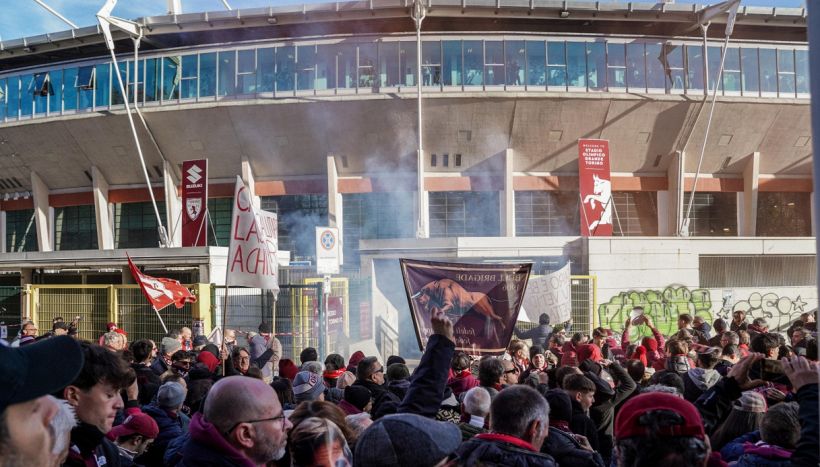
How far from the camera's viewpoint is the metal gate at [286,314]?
15453mm

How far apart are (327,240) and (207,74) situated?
14534 millimetres

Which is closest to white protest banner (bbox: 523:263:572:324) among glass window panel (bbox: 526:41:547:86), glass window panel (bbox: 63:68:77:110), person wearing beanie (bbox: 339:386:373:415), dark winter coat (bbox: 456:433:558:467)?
person wearing beanie (bbox: 339:386:373:415)

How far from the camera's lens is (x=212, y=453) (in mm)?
2490

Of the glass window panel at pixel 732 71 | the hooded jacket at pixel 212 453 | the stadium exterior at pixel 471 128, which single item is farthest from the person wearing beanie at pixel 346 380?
the glass window panel at pixel 732 71

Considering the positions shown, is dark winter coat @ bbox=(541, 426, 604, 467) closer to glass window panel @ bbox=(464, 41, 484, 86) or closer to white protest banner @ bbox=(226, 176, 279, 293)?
white protest banner @ bbox=(226, 176, 279, 293)

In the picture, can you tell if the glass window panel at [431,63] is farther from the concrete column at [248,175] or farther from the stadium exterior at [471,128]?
the concrete column at [248,175]

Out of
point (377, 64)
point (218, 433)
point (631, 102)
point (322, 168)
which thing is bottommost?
point (218, 433)

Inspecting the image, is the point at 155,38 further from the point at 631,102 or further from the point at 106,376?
the point at 106,376

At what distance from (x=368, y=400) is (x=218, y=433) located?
279 cm

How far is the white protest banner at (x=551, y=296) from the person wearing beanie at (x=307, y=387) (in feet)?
28.3

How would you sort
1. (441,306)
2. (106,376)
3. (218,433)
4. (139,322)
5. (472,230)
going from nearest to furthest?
(218,433), (106,376), (441,306), (139,322), (472,230)

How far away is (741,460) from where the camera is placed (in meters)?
3.39

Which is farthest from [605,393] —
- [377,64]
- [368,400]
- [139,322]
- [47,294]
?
[377,64]

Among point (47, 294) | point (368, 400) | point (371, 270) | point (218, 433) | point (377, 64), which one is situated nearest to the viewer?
point (218, 433)
